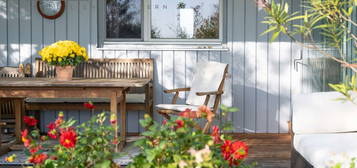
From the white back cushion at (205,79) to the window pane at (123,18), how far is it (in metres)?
1.14

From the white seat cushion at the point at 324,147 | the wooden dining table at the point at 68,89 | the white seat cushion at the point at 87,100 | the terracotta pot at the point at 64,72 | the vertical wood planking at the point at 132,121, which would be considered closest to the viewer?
the white seat cushion at the point at 324,147

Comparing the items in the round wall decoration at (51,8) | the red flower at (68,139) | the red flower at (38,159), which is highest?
the round wall decoration at (51,8)

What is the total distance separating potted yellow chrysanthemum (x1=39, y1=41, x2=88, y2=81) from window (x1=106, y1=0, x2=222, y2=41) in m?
1.64

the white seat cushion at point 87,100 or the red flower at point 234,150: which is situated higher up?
the red flower at point 234,150

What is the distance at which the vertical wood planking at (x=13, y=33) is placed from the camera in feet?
21.6

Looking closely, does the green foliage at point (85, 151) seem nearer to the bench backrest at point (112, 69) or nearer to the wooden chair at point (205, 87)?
the wooden chair at point (205, 87)

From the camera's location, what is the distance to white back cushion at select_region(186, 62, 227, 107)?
5.83m

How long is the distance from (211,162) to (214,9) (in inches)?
195

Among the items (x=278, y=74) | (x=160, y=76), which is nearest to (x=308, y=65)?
(x=278, y=74)

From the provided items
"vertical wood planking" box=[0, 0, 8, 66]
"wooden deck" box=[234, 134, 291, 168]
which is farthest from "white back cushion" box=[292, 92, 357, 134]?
"vertical wood planking" box=[0, 0, 8, 66]

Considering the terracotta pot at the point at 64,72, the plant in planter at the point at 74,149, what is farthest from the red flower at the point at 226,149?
the terracotta pot at the point at 64,72

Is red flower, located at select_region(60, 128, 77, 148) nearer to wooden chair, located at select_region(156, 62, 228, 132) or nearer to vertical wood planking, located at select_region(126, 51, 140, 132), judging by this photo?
wooden chair, located at select_region(156, 62, 228, 132)

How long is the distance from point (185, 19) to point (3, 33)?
7.40 ft

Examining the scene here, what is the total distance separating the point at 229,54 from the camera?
656 centimetres
